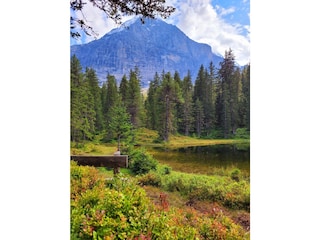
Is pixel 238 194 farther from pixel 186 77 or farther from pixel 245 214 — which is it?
pixel 186 77

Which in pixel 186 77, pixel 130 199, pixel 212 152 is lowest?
pixel 130 199

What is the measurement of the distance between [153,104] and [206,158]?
0.84 m

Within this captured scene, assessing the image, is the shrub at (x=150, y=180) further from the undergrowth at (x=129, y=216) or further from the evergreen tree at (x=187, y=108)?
the evergreen tree at (x=187, y=108)

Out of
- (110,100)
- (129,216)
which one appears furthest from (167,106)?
(129,216)

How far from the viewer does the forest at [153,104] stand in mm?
4273

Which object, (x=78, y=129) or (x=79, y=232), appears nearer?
(x=79, y=232)

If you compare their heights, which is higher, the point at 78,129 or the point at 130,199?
the point at 78,129

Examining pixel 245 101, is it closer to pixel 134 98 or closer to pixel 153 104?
pixel 153 104

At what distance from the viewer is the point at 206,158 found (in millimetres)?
4203

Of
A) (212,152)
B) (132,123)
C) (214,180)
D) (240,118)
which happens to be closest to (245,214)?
(214,180)

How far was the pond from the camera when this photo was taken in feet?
13.6

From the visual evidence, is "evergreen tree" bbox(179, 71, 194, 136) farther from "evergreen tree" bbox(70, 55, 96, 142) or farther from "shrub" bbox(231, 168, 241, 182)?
"evergreen tree" bbox(70, 55, 96, 142)
